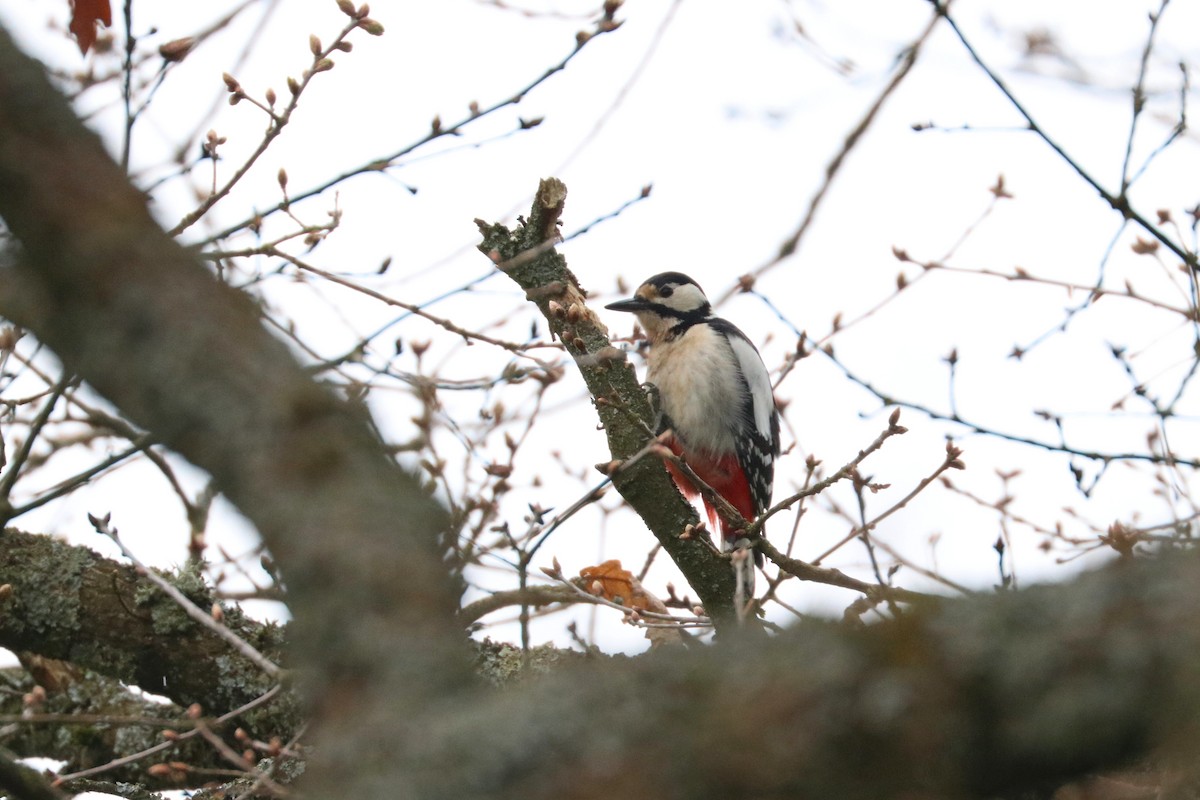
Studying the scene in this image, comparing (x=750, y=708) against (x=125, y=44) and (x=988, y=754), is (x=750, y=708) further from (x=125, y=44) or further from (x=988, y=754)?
(x=125, y=44)

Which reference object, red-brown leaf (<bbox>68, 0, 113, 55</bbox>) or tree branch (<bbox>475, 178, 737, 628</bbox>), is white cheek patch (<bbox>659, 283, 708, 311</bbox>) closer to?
tree branch (<bbox>475, 178, 737, 628</bbox>)

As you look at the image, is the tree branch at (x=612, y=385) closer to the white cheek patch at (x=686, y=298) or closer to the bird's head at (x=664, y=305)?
the bird's head at (x=664, y=305)

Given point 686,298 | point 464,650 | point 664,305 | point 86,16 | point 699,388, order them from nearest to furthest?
point 464,650
point 86,16
point 699,388
point 664,305
point 686,298

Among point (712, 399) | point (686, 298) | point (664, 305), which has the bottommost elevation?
point (712, 399)

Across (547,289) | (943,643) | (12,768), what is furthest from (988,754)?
(547,289)

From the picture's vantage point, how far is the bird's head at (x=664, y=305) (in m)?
6.78

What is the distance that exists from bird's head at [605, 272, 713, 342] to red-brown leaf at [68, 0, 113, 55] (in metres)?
3.80

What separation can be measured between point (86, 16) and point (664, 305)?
158 inches

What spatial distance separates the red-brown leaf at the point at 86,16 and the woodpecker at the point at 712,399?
3.50 meters

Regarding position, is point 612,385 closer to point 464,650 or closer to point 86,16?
point 86,16

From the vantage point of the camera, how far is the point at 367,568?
3.88 ft

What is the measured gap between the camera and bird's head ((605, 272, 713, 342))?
6777 millimetres

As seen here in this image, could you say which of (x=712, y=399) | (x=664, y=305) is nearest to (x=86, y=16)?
(x=712, y=399)

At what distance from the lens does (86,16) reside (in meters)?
3.38
